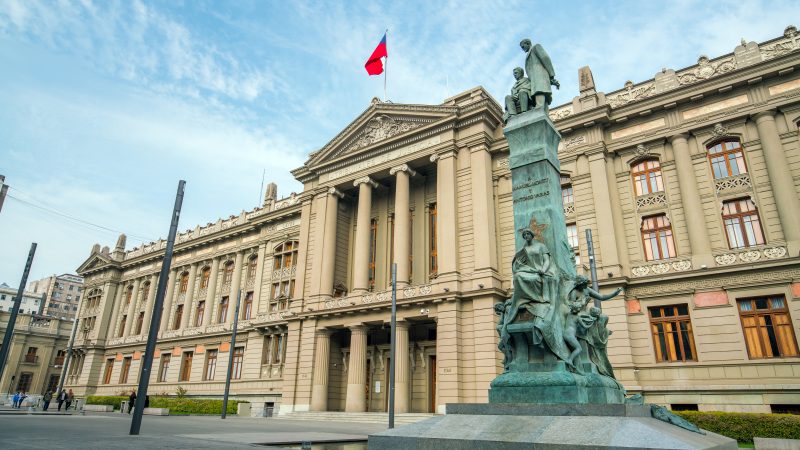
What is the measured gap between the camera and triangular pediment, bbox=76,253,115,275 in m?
56.0

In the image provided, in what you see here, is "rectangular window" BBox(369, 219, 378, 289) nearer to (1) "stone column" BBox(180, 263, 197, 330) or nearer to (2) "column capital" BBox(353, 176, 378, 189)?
(2) "column capital" BBox(353, 176, 378, 189)

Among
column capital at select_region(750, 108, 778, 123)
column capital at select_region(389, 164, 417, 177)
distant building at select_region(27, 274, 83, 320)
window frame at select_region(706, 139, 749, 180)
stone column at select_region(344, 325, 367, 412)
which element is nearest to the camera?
column capital at select_region(750, 108, 778, 123)

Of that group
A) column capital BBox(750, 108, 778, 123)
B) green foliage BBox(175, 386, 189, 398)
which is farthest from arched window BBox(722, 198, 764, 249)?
green foliage BBox(175, 386, 189, 398)

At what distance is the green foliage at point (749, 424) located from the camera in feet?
51.5

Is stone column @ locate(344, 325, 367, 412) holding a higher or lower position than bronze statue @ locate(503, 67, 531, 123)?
lower

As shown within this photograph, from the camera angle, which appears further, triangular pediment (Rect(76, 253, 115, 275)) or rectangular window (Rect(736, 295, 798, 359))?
triangular pediment (Rect(76, 253, 115, 275))

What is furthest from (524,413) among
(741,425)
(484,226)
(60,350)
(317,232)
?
(60,350)

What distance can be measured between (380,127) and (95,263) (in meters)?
42.9

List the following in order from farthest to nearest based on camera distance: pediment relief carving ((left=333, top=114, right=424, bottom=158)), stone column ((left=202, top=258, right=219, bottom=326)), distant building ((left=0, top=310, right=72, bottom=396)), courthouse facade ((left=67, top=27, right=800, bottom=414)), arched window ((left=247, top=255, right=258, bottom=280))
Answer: distant building ((left=0, top=310, right=72, bottom=396))
stone column ((left=202, top=258, right=219, bottom=326))
arched window ((left=247, top=255, right=258, bottom=280))
pediment relief carving ((left=333, top=114, right=424, bottom=158))
courthouse facade ((left=67, top=27, right=800, bottom=414))

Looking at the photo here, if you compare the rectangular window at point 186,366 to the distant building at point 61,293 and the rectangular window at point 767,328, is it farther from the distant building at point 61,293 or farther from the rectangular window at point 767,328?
the distant building at point 61,293

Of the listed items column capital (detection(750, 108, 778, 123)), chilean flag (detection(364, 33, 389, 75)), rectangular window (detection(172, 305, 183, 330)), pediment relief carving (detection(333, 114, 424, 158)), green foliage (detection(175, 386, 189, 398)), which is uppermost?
chilean flag (detection(364, 33, 389, 75))

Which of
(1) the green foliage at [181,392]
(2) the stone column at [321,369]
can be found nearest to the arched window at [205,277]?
(1) the green foliage at [181,392]

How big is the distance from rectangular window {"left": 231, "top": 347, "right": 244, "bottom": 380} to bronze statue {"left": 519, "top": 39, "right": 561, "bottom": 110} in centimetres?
3363

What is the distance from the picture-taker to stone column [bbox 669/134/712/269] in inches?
883
